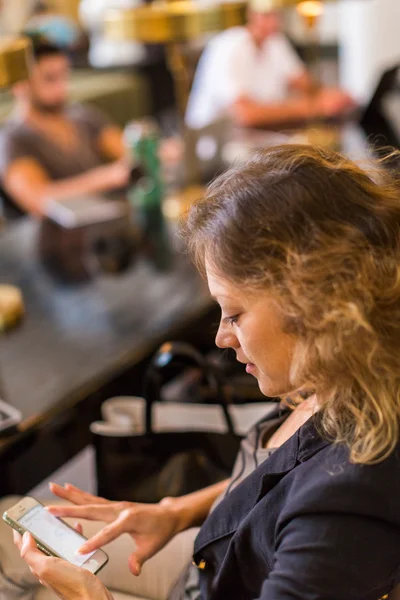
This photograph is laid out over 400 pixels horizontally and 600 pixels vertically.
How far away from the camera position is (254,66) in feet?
11.6

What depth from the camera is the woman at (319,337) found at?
2.29ft

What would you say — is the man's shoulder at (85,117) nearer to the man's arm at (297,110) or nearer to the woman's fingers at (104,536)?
the man's arm at (297,110)

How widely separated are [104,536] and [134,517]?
0.27 ft

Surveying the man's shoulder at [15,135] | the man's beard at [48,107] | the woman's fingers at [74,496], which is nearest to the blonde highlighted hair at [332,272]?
the woman's fingers at [74,496]

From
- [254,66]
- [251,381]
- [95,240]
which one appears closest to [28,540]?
[251,381]

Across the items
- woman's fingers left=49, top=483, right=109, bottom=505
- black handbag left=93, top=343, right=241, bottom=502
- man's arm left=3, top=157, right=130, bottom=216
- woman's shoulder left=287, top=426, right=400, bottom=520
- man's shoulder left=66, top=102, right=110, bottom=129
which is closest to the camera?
woman's shoulder left=287, top=426, right=400, bottom=520

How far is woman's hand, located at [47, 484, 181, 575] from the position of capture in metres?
1.00

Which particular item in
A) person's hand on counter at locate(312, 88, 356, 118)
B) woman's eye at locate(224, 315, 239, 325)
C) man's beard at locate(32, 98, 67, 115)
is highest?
man's beard at locate(32, 98, 67, 115)

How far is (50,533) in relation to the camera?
3.13 feet

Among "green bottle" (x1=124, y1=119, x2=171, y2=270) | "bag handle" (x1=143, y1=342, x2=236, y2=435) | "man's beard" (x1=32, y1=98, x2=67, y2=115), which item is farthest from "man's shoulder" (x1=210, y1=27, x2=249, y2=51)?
"bag handle" (x1=143, y1=342, x2=236, y2=435)

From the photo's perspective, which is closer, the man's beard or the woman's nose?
the woman's nose

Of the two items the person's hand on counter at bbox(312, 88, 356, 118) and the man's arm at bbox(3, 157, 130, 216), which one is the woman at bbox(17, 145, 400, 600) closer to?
the man's arm at bbox(3, 157, 130, 216)

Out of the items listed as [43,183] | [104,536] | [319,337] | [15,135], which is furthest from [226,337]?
[15,135]

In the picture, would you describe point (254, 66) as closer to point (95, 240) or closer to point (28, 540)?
point (95, 240)
